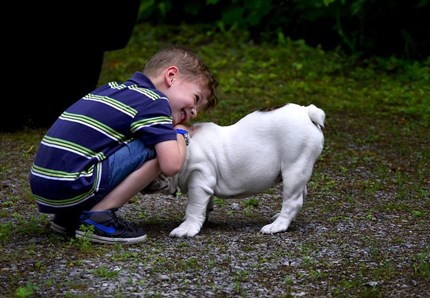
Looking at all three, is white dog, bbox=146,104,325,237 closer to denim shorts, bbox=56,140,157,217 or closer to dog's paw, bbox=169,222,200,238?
dog's paw, bbox=169,222,200,238

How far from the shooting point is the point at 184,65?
4746 millimetres

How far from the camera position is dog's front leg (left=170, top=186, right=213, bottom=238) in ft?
15.4

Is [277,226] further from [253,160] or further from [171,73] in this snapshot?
[171,73]

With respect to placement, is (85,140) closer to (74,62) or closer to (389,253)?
(389,253)

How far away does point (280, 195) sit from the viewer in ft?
19.2

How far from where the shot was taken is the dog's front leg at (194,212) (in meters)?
4.71

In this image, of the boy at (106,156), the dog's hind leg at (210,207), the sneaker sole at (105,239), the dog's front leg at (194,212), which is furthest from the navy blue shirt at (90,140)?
the dog's hind leg at (210,207)

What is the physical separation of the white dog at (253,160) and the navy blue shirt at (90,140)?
32 cm

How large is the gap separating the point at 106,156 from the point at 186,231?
559mm

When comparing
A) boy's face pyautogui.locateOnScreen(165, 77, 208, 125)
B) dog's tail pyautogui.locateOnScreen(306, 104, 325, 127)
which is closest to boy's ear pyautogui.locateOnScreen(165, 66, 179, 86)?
boy's face pyautogui.locateOnScreen(165, 77, 208, 125)

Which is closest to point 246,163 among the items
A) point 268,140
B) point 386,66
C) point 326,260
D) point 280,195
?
point 268,140

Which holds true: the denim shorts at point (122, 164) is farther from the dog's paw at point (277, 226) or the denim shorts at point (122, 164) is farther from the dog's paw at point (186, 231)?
the dog's paw at point (277, 226)

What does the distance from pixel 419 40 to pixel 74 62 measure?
4.52 metres

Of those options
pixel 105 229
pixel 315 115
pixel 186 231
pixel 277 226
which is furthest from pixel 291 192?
pixel 105 229
